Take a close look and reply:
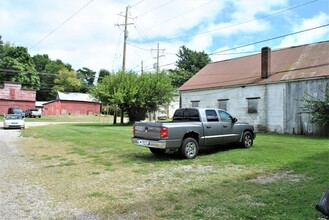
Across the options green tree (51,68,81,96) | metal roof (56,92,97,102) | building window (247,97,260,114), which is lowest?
building window (247,97,260,114)

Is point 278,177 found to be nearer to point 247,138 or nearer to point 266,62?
point 247,138

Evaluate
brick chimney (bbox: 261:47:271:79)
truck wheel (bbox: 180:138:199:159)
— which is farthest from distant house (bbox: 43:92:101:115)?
truck wheel (bbox: 180:138:199:159)

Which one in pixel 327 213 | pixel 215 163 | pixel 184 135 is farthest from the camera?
pixel 184 135

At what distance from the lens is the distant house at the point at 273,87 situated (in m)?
22.5

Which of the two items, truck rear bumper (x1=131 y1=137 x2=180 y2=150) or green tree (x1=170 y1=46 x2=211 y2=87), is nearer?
truck rear bumper (x1=131 y1=137 x2=180 y2=150)

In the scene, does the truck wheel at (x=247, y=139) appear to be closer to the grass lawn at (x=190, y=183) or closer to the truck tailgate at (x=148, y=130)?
the grass lawn at (x=190, y=183)

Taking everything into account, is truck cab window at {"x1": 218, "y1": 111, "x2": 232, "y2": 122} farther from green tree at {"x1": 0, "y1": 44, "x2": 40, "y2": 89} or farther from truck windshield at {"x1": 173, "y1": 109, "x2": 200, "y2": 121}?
green tree at {"x1": 0, "y1": 44, "x2": 40, "y2": 89}

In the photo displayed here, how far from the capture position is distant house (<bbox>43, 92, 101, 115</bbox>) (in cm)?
6975

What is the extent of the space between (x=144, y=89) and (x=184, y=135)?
22.8 m

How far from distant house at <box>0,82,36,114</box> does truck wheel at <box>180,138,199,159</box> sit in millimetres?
54814

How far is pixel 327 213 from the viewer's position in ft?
13.8

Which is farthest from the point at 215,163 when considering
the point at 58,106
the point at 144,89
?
the point at 58,106

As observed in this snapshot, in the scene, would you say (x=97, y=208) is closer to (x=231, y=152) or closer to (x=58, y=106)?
(x=231, y=152)

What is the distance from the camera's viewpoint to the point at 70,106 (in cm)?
7112
